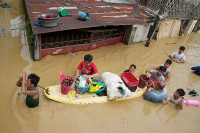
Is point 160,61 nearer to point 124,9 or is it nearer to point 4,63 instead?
point 124,9

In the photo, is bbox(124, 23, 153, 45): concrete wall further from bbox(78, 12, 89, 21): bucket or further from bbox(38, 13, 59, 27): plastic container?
bbox(38, 13, 59, 27): plastic container

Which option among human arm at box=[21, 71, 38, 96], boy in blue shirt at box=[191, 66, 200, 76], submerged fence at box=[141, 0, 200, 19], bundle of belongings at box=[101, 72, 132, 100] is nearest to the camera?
human arm at box=[21, 71, 38, 96]

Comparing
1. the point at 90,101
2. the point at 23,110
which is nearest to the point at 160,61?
the point at 90,101

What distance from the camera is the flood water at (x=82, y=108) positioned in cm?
446

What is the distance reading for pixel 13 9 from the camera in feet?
36.1

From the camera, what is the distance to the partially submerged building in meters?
6.42

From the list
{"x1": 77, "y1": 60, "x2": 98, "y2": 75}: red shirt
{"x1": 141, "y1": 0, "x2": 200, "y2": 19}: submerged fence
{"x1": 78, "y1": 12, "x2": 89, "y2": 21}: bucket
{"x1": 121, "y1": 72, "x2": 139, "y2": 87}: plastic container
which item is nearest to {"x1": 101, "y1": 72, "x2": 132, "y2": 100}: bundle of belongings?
{"x1": 121, "y1": 72, "x2": 139, "y2": 87}: plastic container

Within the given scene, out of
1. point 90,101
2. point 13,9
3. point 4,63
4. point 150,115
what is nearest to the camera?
point 90,101

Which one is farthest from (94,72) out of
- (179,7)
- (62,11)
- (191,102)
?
(179,7)

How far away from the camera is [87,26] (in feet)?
20.7

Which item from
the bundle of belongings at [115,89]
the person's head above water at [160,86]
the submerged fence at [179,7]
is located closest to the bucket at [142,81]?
the person's head above water at [160,86]

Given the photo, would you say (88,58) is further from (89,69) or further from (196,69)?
(196,69)

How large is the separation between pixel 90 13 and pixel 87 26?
1478 millimetres

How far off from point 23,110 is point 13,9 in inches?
361
